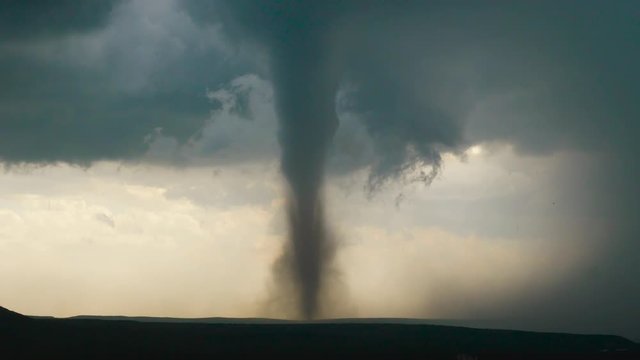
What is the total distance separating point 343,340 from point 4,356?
85097 mm

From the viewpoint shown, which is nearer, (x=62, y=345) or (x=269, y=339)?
(x=62, y=345)

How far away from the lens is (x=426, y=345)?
7224 inches

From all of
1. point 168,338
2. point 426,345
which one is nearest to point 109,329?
point 168,338

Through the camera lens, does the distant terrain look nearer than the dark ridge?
Yes

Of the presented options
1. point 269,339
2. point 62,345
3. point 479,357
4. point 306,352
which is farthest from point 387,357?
point 62,345

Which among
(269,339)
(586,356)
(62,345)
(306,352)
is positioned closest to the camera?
(586,356)

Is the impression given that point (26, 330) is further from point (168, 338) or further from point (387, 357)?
point (387, 357)

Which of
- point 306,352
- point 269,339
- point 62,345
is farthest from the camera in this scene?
point 269,339

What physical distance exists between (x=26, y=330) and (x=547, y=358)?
282ft

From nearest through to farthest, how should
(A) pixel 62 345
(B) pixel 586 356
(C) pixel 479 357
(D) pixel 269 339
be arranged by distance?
(C) pixel 479 357
(B) pixel 586 356
(A) pixel 62 345
(D) pixel 269 339

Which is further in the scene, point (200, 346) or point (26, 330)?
point (200, 346)

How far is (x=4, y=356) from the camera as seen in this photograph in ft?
411

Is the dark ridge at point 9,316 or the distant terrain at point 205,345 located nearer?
the distant terrain at point 205,345

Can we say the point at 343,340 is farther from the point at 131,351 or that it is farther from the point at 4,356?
the point at 4,356
